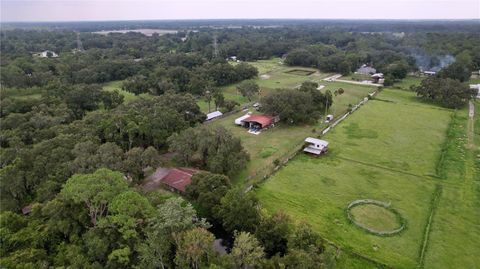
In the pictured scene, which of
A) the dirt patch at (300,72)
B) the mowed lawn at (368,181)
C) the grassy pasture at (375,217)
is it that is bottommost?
the grassy pasture at (375,217)

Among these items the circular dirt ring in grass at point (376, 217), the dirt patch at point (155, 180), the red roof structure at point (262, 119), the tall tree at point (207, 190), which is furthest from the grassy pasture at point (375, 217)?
the red roof structure at point (262, 119)

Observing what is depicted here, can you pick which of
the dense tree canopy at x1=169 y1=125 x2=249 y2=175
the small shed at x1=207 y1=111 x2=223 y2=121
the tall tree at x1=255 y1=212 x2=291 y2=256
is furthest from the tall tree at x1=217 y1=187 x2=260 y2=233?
the small shed at x1=207 y1=111 x2=223 y2=121

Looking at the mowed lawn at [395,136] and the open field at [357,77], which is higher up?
Result: the open field at [357,77]

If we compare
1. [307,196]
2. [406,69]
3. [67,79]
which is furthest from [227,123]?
[406,69]

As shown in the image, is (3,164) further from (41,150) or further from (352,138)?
(352,138)

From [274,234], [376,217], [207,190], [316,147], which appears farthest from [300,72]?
[274,234]

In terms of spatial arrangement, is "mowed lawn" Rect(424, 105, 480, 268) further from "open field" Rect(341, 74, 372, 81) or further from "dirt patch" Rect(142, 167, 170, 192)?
"open field" Rect(341, 74, 372, 81)

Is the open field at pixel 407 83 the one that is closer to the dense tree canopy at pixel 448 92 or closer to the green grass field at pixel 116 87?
the dense tree canopy at pixel 448 92
